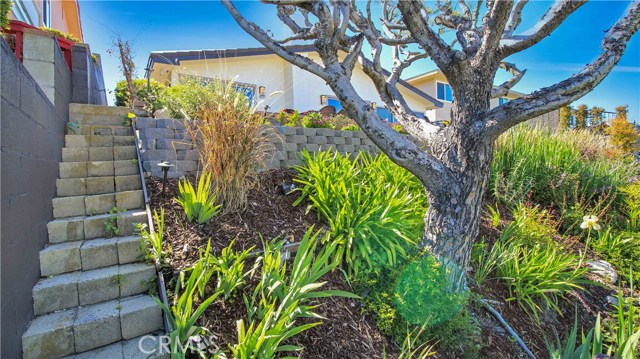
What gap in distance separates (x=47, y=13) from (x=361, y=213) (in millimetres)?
9418

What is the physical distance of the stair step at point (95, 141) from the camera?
343 cm

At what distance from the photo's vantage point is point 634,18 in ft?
7.36

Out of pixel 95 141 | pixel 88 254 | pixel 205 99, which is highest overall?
pixel 205 99

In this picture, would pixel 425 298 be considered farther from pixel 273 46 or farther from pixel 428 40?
pixel 273 46

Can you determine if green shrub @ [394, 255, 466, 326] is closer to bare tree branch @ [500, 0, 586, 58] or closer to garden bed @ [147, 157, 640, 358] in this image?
garden bed @ [147, 157, 640, 358]

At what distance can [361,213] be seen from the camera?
2701 millimetres

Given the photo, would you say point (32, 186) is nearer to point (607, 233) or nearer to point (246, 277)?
point (246, 277)

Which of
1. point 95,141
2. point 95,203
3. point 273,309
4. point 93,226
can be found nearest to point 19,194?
point 93,226

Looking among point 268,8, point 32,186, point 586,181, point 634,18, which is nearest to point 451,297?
point 634,18

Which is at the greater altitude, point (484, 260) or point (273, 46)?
point (273, 46)

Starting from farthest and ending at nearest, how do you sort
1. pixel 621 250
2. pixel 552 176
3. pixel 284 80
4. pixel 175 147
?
pixel 284 80, pixel 552 176, pixel 621 250, pixel 175 147

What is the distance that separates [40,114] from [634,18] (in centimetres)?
449

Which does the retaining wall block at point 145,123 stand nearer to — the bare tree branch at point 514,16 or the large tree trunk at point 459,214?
the large tree trunk at point 459,214

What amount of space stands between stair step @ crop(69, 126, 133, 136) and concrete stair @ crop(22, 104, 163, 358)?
776 millimetres
